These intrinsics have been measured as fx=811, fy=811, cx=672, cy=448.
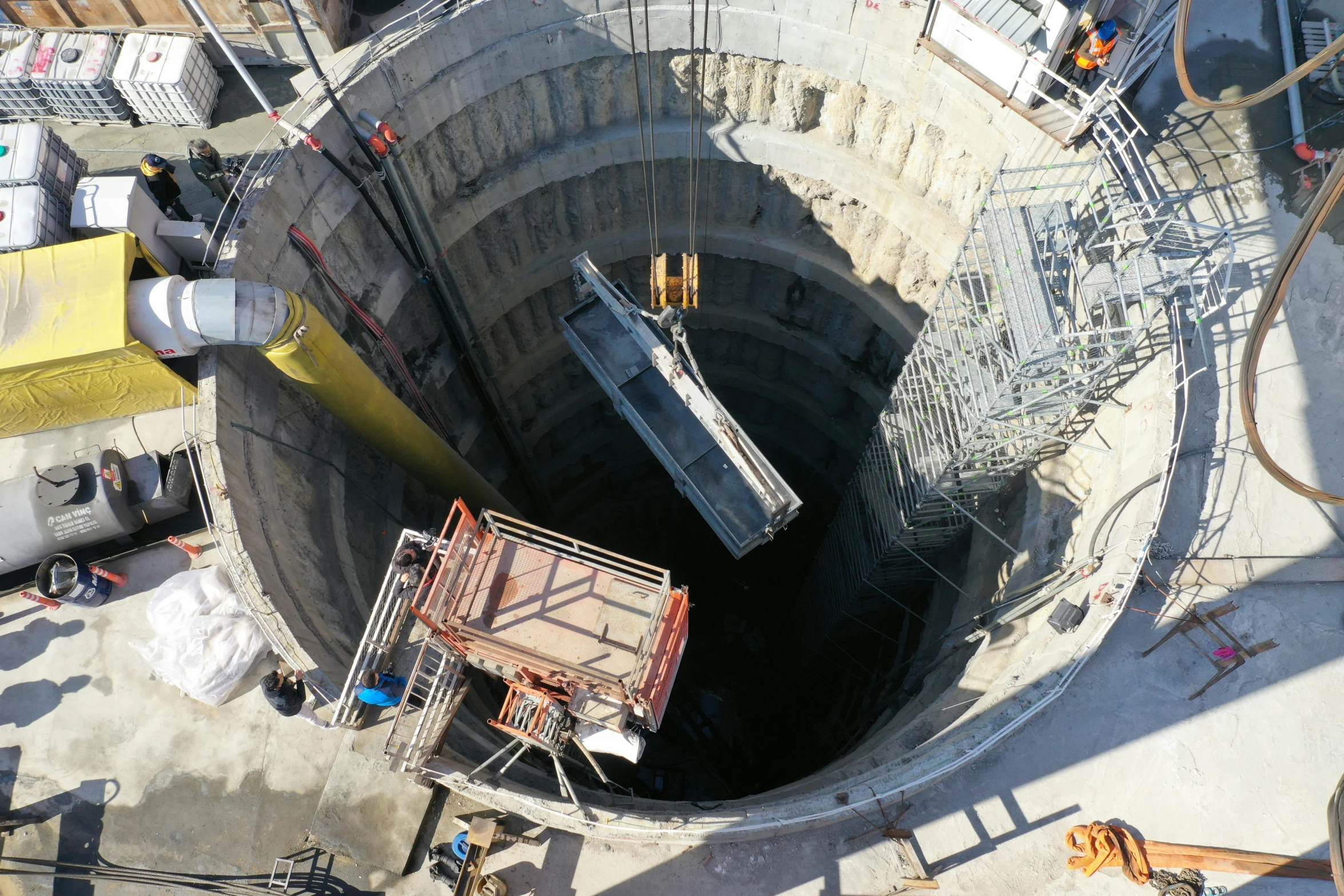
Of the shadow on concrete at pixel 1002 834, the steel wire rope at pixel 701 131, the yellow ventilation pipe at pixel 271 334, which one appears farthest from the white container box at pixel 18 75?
the shadow on concrete at pixel 1002 834

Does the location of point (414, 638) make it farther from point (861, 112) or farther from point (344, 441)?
point (861, 112)

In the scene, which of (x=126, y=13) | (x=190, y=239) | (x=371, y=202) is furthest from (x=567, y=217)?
(x=126, y=13)

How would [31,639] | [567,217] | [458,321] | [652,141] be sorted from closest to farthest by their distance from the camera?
[31,639], [652,141], [458,321], [567,217]

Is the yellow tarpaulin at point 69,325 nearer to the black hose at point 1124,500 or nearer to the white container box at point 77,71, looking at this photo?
the white container box at point 77,71

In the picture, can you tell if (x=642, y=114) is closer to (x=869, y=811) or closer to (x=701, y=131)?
(x=701, y=131)

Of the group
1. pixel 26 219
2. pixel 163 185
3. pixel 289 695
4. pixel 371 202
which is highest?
pixel 371 202

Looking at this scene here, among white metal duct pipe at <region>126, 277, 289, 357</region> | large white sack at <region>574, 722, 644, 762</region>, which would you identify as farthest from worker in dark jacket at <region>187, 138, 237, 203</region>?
large white sack at <region>574, 722, 644, 762</region>
